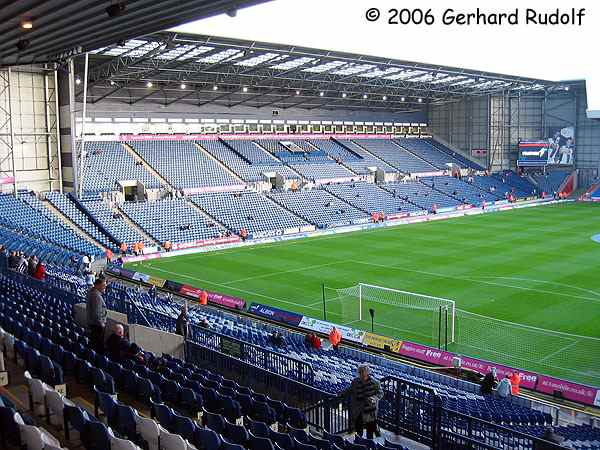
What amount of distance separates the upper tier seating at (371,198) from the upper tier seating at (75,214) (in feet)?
76.1

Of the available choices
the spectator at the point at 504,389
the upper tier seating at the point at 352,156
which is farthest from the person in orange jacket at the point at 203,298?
the upper tier seating at the point at 352,156

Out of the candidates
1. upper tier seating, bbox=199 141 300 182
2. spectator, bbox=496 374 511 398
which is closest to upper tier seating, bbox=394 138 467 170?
upper tier seating, bbox=199 141 300 182

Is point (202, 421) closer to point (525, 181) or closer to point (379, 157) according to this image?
point (379, 157)

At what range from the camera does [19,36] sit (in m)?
23.2

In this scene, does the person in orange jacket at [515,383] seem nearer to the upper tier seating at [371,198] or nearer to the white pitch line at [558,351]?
the white pitch line at [558,351]

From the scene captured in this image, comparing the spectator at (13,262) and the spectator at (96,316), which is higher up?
the spectator at (96,316)

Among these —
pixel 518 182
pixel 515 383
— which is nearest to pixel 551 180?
pixel 518 182

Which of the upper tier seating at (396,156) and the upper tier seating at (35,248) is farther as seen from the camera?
the upper tier seating at (396,156)

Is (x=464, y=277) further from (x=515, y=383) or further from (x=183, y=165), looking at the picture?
(x=183, y=165)

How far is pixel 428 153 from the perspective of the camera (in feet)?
232

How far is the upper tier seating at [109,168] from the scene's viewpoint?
142ft

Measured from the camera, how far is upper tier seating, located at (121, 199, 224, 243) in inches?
1574

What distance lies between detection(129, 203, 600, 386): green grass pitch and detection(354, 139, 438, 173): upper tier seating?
17.8 m

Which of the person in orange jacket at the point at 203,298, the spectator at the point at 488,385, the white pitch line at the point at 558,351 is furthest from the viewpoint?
the person in orange jacket at the point at 203,298
